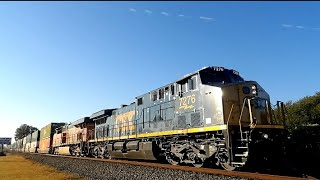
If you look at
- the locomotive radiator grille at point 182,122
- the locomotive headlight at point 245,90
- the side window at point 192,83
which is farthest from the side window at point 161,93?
the locomotive headlight at point 245,90

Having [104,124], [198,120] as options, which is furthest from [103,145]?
[198,120]

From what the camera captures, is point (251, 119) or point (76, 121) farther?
point (76, 121)

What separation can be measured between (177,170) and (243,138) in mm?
2559

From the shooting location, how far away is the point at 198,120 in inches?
467

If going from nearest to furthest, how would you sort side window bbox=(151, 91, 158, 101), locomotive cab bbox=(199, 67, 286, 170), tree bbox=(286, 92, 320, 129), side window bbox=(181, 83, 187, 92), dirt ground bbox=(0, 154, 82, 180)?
locomotive cab bbox=(199, 67, 286, 170)
dirt ground bbox=(0, 154, 82, 180)
side window bbox=(181, 83, 187, 92)
side window bbox=(151, 91, 158, 101)
tree bbox=(286, 92, 320, 129)

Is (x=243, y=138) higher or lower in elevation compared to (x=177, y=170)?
higher

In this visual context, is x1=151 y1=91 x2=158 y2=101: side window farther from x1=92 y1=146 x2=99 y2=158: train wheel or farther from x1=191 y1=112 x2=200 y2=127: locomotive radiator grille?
x1=92 y1=146 x2=99 y2=158: train wheel

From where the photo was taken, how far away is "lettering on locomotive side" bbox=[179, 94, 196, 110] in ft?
40.3

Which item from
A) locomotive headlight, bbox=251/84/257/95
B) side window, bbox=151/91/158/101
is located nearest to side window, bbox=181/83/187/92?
side window, bbox=151/91/158/101

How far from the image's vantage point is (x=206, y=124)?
11.4m

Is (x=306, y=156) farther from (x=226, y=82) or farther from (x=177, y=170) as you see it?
(x=177, y=170)

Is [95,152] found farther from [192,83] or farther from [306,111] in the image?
[306,111]

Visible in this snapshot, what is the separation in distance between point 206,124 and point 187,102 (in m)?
1.60

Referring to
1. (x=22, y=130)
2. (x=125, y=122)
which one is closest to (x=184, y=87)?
(x=125, y=122)
